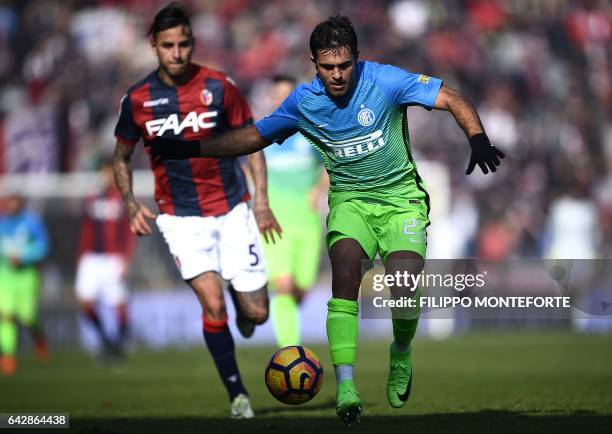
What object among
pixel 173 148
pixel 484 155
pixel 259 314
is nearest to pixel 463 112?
pixel 484 155

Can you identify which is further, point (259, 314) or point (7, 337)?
point (7, 337)

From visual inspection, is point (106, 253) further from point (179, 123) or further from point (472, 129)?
point (472, 129)

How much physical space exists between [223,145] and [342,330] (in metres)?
1.50

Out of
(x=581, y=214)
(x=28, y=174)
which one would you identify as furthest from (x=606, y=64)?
(x=28, y=174)

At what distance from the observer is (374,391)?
36.9 ft

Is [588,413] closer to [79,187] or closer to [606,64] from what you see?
[79,187]

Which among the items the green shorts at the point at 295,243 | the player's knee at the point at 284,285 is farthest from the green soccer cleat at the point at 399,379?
the green shorts at the point at 295,243

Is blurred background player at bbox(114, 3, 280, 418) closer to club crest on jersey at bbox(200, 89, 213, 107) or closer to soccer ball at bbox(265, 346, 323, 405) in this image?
club crest on jersey at bbox(200, 89, 213, 107)

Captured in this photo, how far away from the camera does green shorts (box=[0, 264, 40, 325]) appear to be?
58.2ft

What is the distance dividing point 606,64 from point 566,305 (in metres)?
16.6

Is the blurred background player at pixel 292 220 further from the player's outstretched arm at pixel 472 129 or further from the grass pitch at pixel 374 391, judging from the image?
the player's outstretched arm at pixel 472 129

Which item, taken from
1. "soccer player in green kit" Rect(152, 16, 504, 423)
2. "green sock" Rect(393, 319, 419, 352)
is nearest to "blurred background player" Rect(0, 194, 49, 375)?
"soccer player in green kit" Rect(152, 16, 504, 423)

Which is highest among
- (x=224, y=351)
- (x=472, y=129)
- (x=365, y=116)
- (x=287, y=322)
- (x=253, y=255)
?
(x=365, y=116)

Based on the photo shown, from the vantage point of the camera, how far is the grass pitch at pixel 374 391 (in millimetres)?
7895
